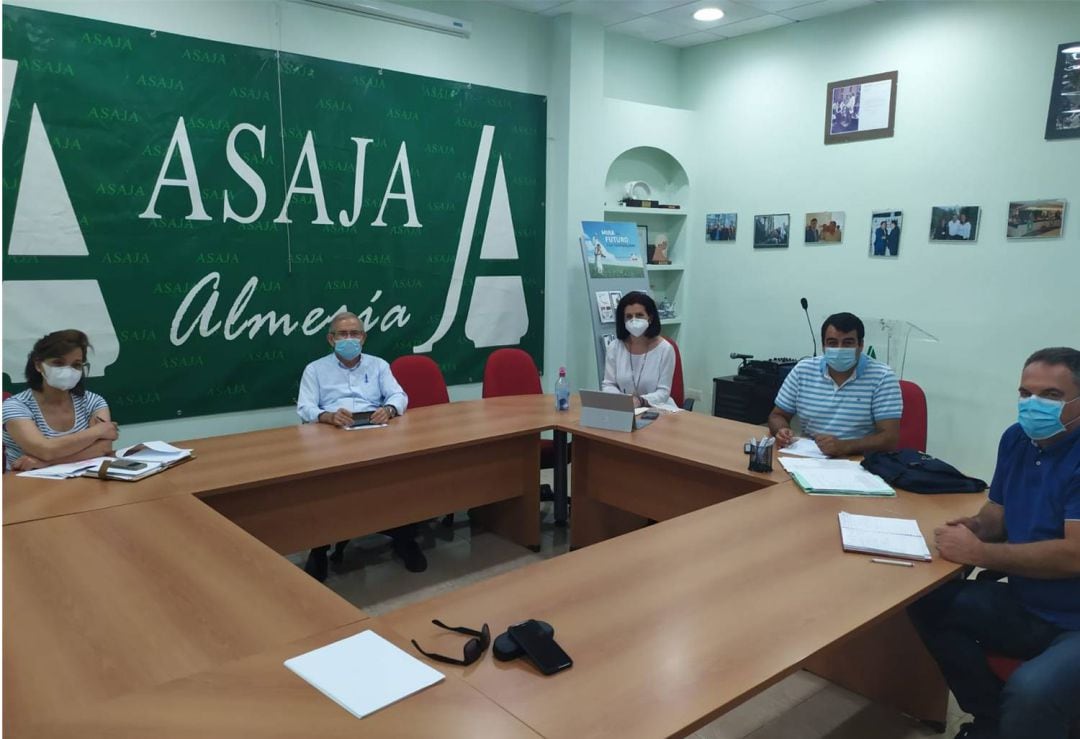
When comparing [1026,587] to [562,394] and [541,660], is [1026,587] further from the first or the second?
[562,394]

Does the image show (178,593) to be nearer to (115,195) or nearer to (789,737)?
(789,737)

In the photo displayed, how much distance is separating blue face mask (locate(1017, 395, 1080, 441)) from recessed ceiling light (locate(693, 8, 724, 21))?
12.5ft

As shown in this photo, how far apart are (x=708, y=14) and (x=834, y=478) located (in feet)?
12.0

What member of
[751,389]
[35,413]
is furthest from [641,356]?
[35,413]

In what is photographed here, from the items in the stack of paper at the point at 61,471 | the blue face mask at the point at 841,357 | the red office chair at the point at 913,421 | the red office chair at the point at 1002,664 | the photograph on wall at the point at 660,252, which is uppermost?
the photograph on wall at the point at 660,252

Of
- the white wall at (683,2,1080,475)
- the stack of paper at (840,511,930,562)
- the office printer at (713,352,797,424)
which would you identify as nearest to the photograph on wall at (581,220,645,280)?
the white wall at (683,2,1080,475)

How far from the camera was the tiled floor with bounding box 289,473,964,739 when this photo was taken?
234 centimetres

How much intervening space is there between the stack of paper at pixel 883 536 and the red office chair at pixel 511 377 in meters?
2.12

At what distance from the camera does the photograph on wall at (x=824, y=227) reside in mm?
5023

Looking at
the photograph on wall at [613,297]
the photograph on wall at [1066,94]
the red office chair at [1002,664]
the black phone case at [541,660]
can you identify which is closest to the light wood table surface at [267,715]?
the black phone case at [541,660]

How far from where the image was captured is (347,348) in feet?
11.7

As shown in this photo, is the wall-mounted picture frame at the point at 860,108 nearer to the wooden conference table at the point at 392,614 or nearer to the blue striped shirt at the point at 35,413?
the wooden conference table at the point at 392,614

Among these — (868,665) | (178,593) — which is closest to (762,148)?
(868,665)

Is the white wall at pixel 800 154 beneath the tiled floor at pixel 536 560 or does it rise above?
above
